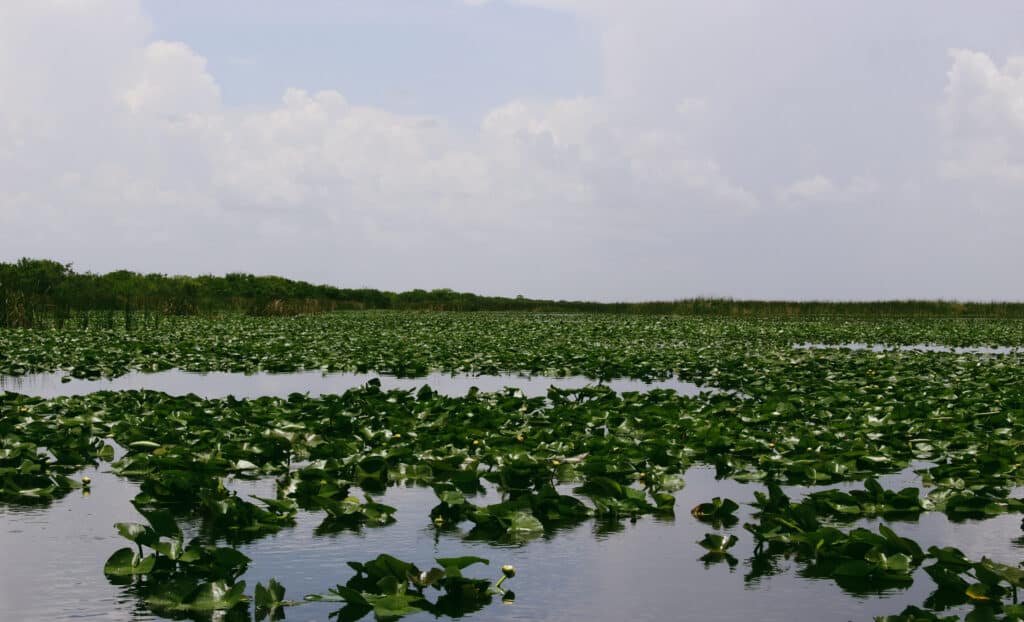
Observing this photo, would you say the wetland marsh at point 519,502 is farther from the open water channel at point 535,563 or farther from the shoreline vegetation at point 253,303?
the shoreline vegetation at point 253,303

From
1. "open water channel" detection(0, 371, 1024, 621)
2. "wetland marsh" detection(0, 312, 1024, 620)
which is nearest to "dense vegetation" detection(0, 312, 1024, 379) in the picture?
"wetland marsh" detection(0, 312, 1024, 620)

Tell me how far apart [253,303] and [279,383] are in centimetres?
2592

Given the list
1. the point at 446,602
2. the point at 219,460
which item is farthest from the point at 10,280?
the point at 446,602

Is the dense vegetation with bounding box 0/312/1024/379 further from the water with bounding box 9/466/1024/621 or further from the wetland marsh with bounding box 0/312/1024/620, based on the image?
the water with bounding box 9/466/1024/621

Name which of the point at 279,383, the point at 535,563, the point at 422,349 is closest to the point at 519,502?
the point at 535,563

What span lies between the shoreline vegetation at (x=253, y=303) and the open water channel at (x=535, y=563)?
20.6 metres

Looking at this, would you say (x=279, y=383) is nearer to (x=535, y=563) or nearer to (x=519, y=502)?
(x=519, y=502)

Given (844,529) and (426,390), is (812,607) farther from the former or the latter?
(426,390)

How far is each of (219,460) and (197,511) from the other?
3.42 ft

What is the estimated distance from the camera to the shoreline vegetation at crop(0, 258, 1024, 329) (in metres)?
26.2

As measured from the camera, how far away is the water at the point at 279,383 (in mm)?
12703

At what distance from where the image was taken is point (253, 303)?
127 feet

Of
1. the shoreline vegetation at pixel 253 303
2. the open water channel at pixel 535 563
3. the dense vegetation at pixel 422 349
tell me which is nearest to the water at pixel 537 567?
the open water channel at pixel 535 563

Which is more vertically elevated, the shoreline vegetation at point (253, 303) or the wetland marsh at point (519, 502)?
the shoreline vegetation at point (253, 303)
